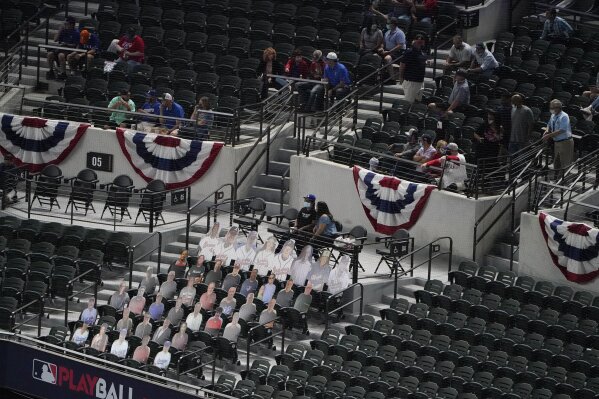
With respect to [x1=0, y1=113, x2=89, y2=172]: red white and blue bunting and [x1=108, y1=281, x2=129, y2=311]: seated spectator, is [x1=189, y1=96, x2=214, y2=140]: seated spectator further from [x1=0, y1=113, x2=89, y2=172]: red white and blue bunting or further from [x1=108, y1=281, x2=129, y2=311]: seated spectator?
[x1=108, y1=281, x2=129, y2=311]: seated spectator

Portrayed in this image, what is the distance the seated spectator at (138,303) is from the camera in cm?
3372

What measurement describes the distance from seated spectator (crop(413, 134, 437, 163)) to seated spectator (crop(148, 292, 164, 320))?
548 cm

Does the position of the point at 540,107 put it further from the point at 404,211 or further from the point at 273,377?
the point at 273,377

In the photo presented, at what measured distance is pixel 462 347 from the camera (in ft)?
102

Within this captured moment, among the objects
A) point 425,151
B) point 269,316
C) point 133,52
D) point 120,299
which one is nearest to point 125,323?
point 120,299

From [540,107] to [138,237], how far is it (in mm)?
8069

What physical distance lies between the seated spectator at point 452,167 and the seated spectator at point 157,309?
18.2 feet

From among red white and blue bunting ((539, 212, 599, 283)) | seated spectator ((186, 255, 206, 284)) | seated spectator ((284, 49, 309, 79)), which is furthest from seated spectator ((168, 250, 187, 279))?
red white and blue bunting ((539, 212, 599, 283))

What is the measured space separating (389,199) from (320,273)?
8.90 ft

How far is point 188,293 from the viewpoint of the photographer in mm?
33812

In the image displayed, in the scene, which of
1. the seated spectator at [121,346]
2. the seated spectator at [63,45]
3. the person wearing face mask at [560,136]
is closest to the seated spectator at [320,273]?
the seated spectator at [121,346]

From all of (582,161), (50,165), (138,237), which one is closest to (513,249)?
(582,161)

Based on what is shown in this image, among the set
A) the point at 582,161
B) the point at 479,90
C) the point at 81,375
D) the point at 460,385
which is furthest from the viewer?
the point at 479,90

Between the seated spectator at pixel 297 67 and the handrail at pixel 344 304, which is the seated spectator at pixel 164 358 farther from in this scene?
the seated spectator at pixel 297 67
